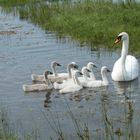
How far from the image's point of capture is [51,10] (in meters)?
26.2

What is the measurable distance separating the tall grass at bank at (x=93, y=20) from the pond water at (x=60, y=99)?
797 mm

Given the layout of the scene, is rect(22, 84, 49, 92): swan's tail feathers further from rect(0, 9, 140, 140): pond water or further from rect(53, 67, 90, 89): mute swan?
rect(53, 67, 90, 89): mute swan

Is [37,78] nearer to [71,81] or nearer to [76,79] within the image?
[71,81]

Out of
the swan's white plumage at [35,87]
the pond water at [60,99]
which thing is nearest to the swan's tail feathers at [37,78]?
the pond water at [60,99]

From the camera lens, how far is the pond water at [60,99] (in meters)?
9.91

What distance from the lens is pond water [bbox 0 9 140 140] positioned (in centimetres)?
991

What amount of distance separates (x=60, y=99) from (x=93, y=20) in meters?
9.21

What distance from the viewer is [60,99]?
12898mm

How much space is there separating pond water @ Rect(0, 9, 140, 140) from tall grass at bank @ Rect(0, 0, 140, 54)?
0.80 m

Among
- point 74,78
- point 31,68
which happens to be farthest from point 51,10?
point 74,78

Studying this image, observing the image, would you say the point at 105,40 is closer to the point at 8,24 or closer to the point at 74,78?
the point at 74,78

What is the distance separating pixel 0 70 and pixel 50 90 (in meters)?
2.44

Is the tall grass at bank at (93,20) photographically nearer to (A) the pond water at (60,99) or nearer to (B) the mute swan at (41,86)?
(A) the pond water at (60,99)

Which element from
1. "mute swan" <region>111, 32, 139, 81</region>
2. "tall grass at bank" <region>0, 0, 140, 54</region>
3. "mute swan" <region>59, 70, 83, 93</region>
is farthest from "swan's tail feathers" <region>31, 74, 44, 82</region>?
"tall grass at bank" <region>0, 0, 140, 54</region>
